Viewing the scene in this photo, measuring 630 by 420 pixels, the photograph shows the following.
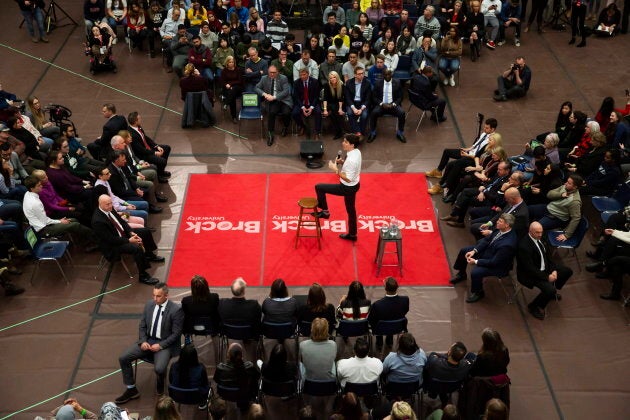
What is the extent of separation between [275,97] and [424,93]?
107 inches

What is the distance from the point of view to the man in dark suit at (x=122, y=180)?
9.68 meters

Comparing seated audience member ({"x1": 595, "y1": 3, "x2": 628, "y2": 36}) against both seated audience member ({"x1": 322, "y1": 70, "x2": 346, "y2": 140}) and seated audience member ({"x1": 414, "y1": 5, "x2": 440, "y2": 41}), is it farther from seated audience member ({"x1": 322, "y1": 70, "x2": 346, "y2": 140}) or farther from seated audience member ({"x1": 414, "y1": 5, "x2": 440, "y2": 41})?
seated audience member ({"x1": 322, "y1": 70, "x2": 346, "y2": 140})

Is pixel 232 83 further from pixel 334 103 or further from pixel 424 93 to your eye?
pixel 424 93

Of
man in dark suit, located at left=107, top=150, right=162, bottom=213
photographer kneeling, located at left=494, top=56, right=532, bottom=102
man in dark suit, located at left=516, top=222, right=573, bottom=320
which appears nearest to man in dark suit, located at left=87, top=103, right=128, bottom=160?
man in dark suit, located at left=107, top=150, right=162, bottom=213

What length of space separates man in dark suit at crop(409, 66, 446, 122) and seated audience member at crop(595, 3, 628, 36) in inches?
235

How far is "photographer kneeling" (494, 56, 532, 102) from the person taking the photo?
13.4 m

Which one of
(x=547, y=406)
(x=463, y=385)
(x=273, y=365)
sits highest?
(x=273, y=365)

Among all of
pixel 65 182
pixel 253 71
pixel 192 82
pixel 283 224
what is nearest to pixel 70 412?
pixel 65 182

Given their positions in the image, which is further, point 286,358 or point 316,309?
point 316,309

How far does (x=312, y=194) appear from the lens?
1098 cm

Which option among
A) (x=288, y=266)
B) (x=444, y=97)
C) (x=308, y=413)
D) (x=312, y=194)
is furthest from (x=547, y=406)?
(x=444, y=97)

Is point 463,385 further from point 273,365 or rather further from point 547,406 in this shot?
point 273,365

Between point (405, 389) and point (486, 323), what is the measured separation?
2003 millimetres

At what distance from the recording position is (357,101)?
12320 millimetres
